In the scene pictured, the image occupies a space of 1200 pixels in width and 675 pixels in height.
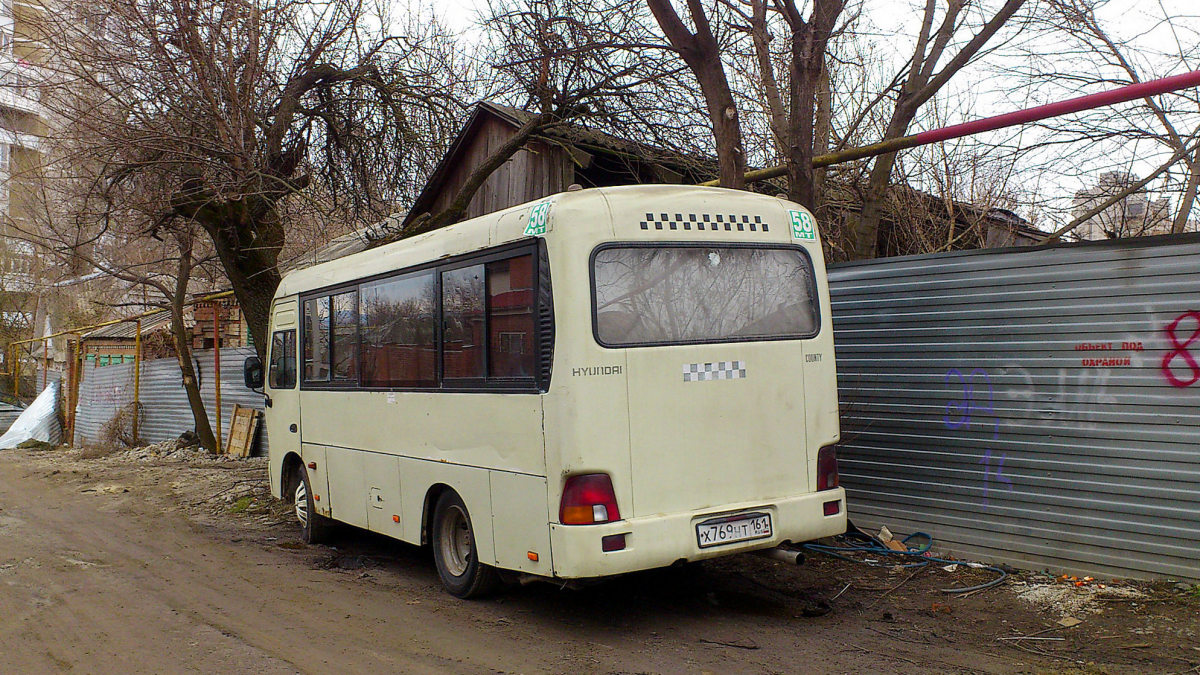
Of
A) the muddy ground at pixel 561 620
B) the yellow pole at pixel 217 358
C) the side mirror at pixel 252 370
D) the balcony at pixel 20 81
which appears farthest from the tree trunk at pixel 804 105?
the yellow pole at pixel 217 358

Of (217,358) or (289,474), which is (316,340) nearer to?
(289,474)

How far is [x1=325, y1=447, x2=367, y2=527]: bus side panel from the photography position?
26.5ft

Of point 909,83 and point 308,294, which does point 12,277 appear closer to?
point 308,294

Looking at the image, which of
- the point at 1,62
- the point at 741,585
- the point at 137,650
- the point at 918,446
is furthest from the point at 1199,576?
the point at 1,62

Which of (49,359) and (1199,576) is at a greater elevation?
(49,359)

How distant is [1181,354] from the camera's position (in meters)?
5.88

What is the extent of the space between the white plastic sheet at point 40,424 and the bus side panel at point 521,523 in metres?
22.7

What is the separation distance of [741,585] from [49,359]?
1353 inches

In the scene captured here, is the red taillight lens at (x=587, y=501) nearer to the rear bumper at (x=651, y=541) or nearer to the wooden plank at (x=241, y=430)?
the rear bumper at (x=651, y=541)

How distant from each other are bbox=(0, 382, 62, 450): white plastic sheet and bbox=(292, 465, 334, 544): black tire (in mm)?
18438

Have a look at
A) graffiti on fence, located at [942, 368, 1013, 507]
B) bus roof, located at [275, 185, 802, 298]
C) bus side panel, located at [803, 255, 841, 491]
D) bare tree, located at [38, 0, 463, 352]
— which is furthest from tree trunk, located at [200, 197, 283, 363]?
graffiti on fence, located at [942, 368, 1013, 507]

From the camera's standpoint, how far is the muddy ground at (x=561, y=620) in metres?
5.15

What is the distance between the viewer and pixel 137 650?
222 inches

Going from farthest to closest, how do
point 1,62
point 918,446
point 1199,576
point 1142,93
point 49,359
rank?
1. point 49,359
2. point 1,62
3. point 918,446
4. point 1142,93
5. point 1199,576
